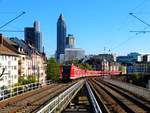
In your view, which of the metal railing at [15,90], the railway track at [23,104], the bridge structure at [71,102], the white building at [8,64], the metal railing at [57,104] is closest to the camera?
the metal railing at [57,104]

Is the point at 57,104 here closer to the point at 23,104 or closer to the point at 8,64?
the point at 23,104

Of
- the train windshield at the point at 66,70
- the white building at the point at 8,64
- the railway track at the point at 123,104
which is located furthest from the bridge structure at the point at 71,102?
the train windshield at the point at 66,70

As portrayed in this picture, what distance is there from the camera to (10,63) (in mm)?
97000

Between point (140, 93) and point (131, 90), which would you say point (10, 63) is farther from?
point (140, 93)

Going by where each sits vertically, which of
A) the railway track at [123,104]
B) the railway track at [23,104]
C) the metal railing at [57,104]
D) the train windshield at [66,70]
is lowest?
the railway track at [123,104]

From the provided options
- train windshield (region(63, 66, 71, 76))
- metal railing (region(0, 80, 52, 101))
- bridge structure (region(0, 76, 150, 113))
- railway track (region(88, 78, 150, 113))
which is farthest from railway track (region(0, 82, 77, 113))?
train windshield (region(63, 66, 71, 76))

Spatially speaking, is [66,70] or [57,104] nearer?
[57,104]

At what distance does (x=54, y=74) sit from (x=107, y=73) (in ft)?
157

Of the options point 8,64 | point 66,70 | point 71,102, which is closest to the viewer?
point 71,102

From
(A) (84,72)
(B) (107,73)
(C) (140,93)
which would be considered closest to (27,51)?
(A) (84,72)

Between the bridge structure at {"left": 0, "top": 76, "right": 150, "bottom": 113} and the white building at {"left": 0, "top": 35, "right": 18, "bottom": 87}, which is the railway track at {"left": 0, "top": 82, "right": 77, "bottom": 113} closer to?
the bridge structure at {"left": 0, "top": 76, "right": 150, "bottom": 113}

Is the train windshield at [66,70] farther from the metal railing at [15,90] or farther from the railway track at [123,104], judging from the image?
the railway track at [123,104]

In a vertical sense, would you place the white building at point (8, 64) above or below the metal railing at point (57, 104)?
above

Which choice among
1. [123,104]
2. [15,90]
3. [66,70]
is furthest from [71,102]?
[66,70]
